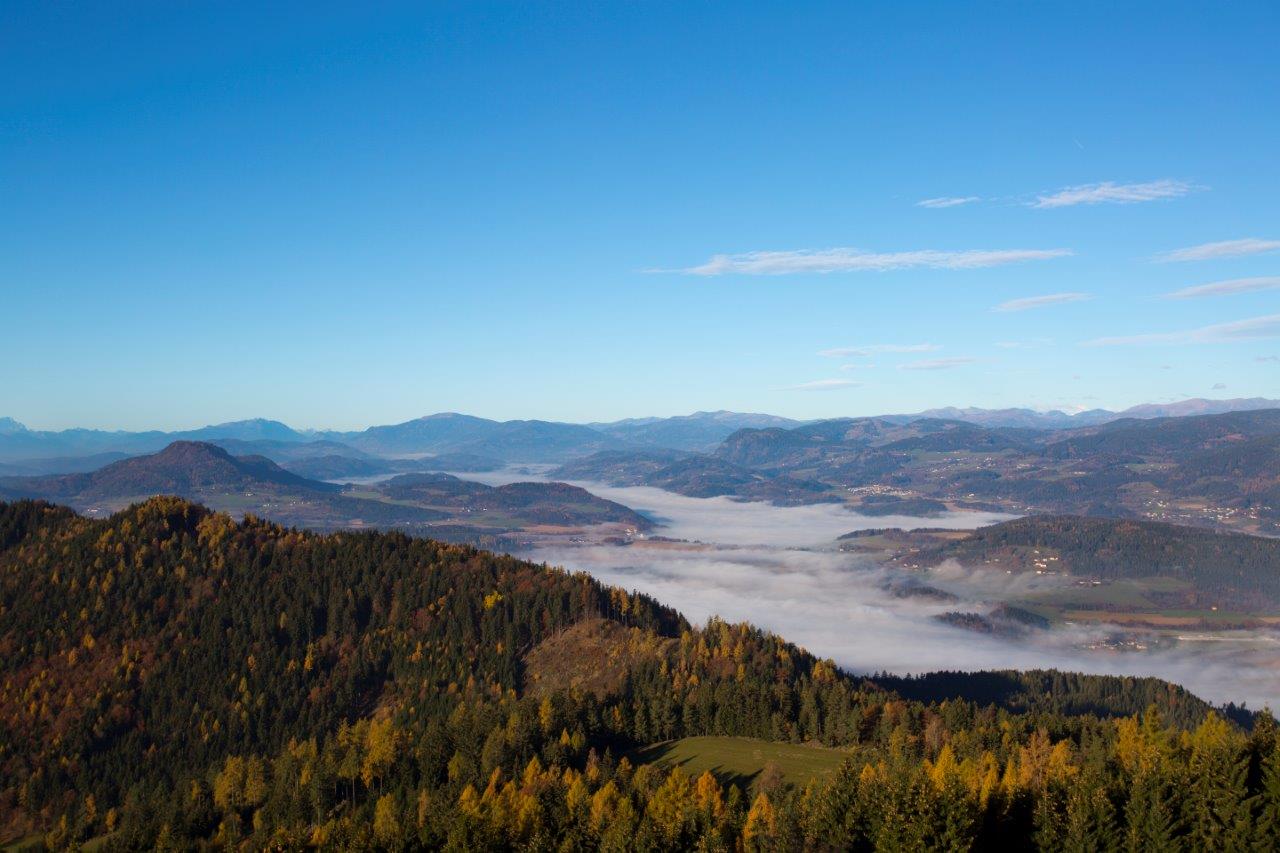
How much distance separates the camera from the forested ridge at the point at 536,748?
78688 mm

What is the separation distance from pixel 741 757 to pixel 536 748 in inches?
1025

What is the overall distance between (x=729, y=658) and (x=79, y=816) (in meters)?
106

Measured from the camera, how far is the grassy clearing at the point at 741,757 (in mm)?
107188

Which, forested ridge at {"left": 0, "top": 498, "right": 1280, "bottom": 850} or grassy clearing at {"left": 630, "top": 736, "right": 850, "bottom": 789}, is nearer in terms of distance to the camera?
forested ridge at {"left": 0, "top": 498, "right": 1280, "bottom": 850}

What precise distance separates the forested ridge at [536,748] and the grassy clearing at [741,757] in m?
3.20

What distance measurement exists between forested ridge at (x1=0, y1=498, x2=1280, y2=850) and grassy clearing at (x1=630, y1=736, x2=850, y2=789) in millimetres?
3204

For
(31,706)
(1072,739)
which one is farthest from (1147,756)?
(31,706)

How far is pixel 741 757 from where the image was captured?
11525 centimetres

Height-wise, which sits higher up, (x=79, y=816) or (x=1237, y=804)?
Result: (x=1237, y=804)

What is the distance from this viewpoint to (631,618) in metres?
197

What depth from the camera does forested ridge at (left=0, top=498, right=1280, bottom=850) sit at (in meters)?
78.7

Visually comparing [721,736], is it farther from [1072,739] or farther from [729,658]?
[1072,739]

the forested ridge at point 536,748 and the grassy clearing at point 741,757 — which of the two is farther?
the grassy clearing at point 741,757

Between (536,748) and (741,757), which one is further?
(536,748)
